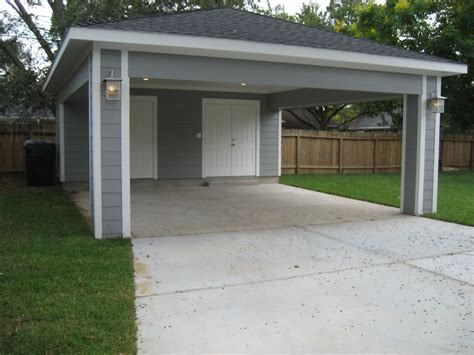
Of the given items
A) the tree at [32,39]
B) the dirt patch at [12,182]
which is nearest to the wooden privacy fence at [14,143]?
the dirt patch at [12,182]

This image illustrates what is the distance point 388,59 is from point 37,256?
5771 mm

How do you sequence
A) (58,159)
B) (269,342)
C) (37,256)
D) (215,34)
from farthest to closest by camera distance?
(58,159) → (215,34) → (37,256) → (269,342)

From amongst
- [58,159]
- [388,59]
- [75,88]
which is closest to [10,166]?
[58,159]

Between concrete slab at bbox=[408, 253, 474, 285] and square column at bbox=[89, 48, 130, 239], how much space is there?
365cm

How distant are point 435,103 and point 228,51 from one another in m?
3.96

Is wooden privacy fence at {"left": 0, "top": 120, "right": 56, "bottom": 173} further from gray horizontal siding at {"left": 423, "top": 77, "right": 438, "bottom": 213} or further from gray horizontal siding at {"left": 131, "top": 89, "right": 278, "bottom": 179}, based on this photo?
gray horizontal siding at {"left": 423, "top": 77, "right": 438, "bottom": 213}

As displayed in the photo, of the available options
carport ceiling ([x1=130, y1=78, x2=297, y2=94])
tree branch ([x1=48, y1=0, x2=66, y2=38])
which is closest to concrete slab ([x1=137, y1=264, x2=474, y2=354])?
carport ceiling ([x1=130, y1=78, x2=297, y2=94])

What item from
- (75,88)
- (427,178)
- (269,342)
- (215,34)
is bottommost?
(269,342)

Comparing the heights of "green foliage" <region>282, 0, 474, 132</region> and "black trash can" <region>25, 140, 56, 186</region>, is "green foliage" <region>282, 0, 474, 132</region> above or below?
above

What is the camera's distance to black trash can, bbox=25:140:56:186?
11.9 m

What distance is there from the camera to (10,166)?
13.9 m

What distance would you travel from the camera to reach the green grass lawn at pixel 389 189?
8962 mm

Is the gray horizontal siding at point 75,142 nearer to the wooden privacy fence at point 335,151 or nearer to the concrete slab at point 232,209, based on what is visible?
the concrete slab at point 232,209

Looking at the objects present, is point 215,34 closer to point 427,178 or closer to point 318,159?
point 427,178
